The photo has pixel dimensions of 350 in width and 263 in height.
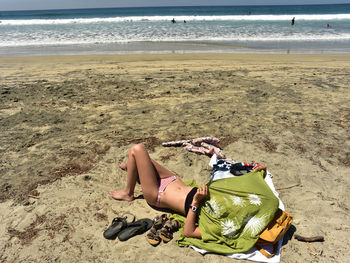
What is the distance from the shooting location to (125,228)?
123 inches

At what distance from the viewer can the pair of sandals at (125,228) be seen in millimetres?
3027

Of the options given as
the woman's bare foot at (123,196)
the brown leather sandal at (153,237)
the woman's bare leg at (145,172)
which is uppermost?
the woman's bare leg at (145,172)

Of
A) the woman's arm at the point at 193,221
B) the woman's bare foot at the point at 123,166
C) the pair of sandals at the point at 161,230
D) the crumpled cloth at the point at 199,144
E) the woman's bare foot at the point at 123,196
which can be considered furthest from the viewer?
the crumpled cloth at the point at 199,144

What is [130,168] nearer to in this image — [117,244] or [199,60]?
Result: [117,244]

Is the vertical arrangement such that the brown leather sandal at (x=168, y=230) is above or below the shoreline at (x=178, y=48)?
below

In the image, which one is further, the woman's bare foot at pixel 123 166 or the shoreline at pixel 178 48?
the shoreline at pixel 178 48

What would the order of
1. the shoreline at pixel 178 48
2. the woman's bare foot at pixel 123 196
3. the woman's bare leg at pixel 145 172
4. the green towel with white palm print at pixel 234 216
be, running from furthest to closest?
the shoreline at pixel 178 48 → the woman's bare foot at pixel 123 196 → the woman's bare leg at pixel 145 172 → the green towel with white palm print at pixel 234 216

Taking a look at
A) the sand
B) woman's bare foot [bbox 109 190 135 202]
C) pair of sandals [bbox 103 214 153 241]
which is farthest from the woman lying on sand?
pair of sandals [bbox 103 214 153 241]

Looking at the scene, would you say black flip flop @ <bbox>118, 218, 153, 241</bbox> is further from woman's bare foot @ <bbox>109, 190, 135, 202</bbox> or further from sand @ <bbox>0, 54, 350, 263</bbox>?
woman's bare foot @ <bbox>109, 190, 135, 202</bbox>

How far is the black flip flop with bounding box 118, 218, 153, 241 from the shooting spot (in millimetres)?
3016

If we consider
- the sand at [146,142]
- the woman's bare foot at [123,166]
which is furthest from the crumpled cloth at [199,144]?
the woman's bare foot at [123,166]

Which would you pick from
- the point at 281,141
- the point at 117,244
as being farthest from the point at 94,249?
the point at 281,141

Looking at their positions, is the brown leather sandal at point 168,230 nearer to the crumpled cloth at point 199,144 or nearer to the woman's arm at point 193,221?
the woman's arm at point 193,221

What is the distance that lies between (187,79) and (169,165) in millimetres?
5111
